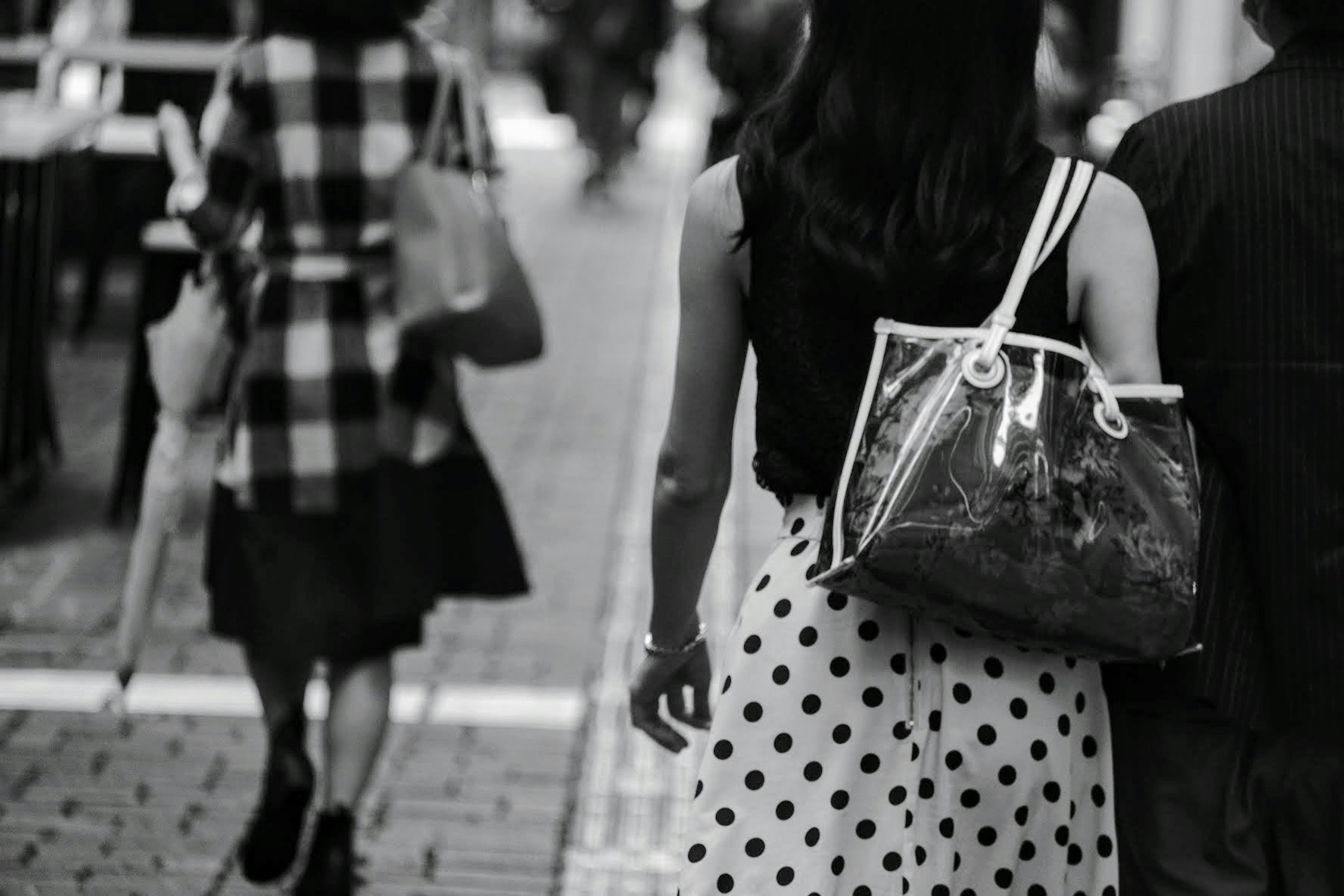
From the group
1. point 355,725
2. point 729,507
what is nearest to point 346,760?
point 355,725

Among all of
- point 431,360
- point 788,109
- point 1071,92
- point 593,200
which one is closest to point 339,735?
point 431,360

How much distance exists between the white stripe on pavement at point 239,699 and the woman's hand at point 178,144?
1822mm

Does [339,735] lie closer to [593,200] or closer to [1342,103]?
[1342,103]

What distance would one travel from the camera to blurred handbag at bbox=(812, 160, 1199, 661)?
2.37 m

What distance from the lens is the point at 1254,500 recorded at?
9.17ft

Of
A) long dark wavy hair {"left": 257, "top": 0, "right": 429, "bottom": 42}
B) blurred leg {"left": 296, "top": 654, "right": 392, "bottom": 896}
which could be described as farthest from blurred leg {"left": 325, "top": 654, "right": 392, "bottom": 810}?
long dark wavy hair {"left": 257, "top": 0, "right": 429, "bottom": 42}

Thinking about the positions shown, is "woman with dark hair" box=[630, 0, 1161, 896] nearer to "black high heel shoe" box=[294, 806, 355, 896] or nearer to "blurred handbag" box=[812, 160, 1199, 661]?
"blurred handbag" box=[812, 160, 1199, 661]

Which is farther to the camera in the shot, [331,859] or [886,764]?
[331,859]

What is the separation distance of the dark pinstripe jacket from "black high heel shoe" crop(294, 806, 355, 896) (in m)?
1.88

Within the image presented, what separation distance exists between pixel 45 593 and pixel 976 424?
496 cm

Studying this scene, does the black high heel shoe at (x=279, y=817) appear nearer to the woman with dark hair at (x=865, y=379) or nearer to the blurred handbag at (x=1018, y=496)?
the woman with dark hair at (x=865, y=379)

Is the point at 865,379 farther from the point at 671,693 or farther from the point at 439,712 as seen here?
the point at 439,712

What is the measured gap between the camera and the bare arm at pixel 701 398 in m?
2.62

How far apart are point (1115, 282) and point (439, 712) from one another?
3.62m
